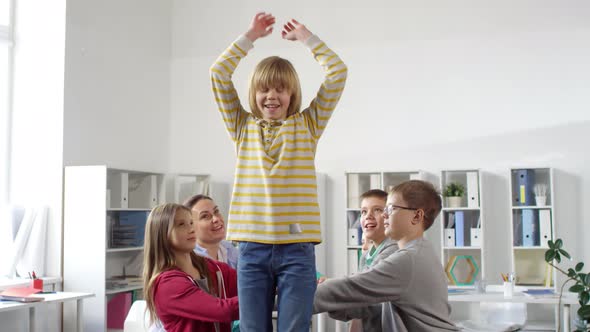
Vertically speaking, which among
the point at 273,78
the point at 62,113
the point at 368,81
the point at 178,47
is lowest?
the point at 273,78

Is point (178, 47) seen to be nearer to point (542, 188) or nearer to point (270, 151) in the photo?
point (542, 188)

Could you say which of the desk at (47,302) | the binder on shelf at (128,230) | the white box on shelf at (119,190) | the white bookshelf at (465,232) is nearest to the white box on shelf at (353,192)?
the white bookshelf at (465,232)

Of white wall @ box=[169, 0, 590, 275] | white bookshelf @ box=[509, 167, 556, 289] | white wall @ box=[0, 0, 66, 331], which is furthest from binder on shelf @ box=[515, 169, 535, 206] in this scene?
white wall @ box=[0, 0, 66, 331]

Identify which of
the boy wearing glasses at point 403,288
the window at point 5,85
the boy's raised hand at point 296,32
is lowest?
the boy wearing glasses at point 403,288

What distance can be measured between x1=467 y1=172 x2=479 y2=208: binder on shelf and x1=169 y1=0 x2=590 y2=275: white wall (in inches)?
11.6

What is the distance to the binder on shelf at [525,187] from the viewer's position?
20.2 ft

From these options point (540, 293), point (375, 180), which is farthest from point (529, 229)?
point (375, 180)

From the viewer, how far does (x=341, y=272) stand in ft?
22.3

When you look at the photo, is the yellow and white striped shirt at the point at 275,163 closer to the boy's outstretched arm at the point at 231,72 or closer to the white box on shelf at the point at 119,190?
the boy's outstretched arm at the point at 231,72

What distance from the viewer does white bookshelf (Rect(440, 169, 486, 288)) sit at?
245 inches

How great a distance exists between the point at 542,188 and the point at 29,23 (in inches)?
191

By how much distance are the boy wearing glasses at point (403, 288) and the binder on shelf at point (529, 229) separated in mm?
3908

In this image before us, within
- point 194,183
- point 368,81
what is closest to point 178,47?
point 194,183

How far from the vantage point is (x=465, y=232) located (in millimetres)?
6305
